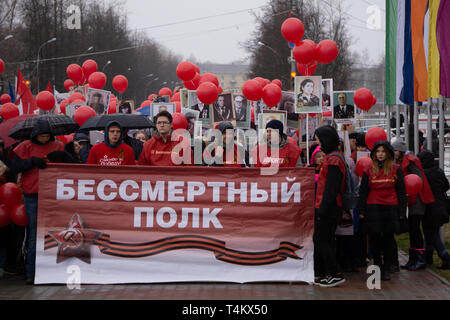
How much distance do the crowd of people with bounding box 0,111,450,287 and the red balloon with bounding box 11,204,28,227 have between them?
0.15 meters

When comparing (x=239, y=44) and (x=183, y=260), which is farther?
(x=239, y=44)

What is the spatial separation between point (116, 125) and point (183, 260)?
5.96 feet

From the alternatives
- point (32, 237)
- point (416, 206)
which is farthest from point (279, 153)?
point (32, 237)

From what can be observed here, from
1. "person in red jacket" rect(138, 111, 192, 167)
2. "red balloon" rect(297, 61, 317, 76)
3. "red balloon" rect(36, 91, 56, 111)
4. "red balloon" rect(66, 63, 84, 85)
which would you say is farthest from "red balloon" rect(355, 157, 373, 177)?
"red balloon" rect(66, 63, 84, 85)

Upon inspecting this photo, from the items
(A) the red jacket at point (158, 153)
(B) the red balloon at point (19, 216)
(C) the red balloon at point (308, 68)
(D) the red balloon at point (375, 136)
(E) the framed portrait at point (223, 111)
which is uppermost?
(C) the red balloon at point (308, 68)

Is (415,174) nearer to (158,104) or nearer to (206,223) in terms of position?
(206,223)

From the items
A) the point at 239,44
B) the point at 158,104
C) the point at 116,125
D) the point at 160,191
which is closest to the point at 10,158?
the point at 116,125

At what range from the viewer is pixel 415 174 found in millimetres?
8336

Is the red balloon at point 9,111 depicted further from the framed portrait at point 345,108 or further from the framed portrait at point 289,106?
the framed portrait at point 345,108

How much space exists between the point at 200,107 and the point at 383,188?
595 centimetres

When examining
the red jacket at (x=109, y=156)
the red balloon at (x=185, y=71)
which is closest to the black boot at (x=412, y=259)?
the red jacket at (x=109, y=156)

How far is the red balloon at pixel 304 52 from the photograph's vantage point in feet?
41.8

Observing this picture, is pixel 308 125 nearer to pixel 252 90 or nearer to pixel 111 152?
pixel 252 90

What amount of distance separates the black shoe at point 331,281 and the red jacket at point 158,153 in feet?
7.38
